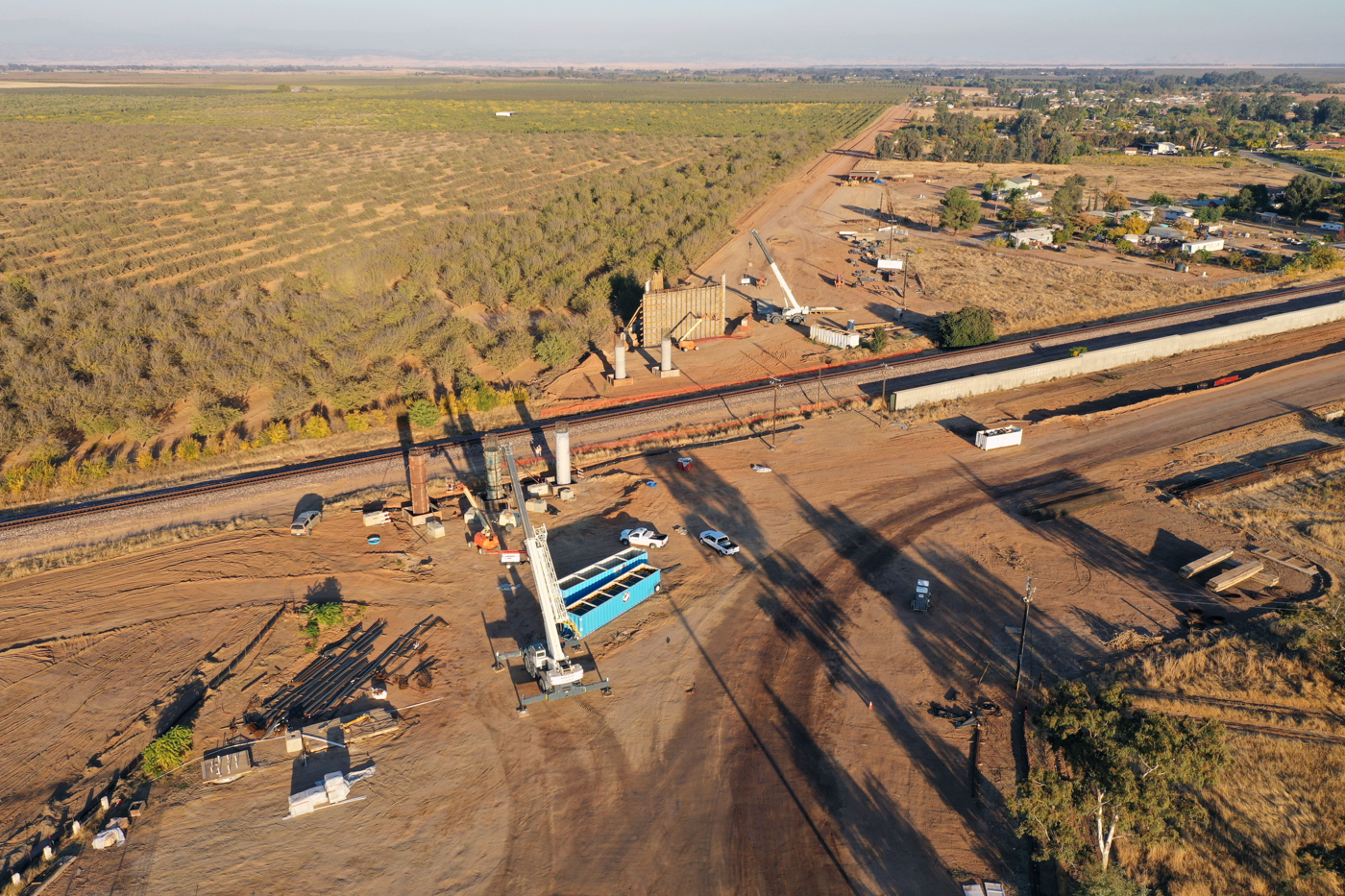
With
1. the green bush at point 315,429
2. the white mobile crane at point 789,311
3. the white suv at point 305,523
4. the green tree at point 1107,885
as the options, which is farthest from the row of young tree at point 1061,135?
the green tree at point 1107,885

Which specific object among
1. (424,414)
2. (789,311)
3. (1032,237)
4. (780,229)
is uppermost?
(780,229)

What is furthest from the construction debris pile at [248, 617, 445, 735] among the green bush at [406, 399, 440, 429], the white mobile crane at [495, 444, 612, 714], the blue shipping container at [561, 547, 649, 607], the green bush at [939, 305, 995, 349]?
the green bush at [939, 305, 995, 349]

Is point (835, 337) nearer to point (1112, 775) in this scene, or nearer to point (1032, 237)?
point (1112, 775)

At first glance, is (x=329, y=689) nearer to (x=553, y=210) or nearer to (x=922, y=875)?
(x=922, y=875)

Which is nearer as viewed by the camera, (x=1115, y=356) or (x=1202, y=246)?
(x=1115, y=356)

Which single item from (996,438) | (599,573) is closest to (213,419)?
(599,573)

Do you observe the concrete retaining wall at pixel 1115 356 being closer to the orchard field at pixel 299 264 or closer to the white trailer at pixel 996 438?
the white trailer at pixel 996 438

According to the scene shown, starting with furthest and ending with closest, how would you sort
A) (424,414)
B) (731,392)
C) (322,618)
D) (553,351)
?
(553,351)
(731,392)
(424,414)
(322,618)
